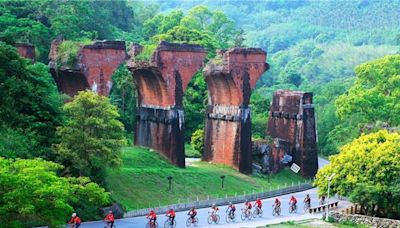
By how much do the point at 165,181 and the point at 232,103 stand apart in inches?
408

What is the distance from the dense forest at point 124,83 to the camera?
36.8 metres

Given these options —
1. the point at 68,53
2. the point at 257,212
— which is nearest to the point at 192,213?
the point at 257,212

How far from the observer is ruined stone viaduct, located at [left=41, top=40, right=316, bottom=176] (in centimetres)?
4769

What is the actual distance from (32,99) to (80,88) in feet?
33.4

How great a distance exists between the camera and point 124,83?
65188mm

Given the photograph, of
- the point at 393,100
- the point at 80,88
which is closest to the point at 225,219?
the point at 80,88

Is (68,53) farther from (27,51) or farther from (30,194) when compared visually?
(30,194)

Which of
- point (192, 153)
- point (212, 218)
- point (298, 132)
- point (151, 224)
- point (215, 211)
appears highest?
point (298, 132)

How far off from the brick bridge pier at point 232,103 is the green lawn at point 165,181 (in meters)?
1.16

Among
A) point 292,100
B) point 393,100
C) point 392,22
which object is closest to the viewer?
point 292,100

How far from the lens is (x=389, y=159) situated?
4191cm

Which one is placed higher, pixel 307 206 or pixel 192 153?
pixel 192 153

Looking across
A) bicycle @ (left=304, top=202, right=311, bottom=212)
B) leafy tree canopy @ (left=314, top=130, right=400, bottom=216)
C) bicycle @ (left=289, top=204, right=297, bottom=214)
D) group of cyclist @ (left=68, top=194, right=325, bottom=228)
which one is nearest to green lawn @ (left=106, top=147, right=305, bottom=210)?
group of cyclist @ (left=68, top=194, right=325, bottom=228)

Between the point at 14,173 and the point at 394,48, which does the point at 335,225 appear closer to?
the point at 14,173
